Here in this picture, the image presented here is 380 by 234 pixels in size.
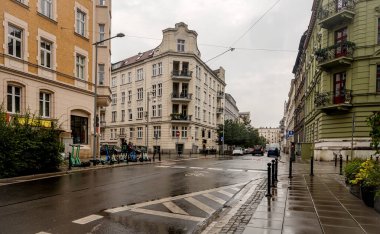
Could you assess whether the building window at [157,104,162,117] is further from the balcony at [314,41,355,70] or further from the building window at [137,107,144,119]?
the balcony at [314,41,355,70]

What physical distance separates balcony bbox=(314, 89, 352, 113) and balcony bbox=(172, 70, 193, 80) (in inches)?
1050

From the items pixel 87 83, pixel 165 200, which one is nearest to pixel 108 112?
pixel 87 83

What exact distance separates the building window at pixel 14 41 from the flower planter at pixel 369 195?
19577 mm

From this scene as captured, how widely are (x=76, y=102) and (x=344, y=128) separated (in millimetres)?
21744

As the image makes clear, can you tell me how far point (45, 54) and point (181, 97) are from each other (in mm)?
31051

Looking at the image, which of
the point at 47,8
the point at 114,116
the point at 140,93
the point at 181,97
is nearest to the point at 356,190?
the point at 47,8

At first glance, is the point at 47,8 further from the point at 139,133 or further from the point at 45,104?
the point at 139,133

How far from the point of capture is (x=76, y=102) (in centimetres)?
2441

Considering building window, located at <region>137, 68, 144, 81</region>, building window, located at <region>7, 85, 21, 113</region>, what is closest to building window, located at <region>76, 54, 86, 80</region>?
building window, located at <region>7, 85, 21, 113</region>

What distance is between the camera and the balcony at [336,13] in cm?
2553

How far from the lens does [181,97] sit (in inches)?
2030

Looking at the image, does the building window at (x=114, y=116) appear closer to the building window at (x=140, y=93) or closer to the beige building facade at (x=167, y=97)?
the beige building facade at (x=167, y=97)

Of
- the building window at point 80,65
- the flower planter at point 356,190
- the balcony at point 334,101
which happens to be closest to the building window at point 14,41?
the building window at point 80,65

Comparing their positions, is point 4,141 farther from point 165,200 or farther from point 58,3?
point 58,3
